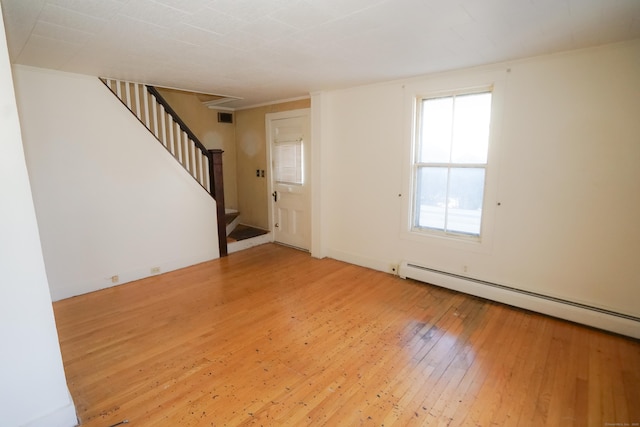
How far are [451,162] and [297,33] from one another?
219 centimetres

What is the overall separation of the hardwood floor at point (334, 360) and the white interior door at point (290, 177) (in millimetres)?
1672

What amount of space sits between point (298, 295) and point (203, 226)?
1918mm

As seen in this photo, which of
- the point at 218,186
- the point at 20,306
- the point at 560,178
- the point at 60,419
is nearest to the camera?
the point at 20,306

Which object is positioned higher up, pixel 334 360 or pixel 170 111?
pixel 170 111

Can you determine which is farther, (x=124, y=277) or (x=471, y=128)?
(x=124, y=277)

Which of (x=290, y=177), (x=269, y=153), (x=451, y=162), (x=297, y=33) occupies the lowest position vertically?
(x=290, y=177)

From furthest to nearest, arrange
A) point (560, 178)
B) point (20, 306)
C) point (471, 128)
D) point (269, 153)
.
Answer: point (269, 153), point (471, 128), point (560, 178), point (20, 306)

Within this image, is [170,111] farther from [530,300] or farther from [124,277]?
[530,300]

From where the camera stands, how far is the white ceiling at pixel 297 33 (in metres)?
1.84

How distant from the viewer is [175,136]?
14.1ft

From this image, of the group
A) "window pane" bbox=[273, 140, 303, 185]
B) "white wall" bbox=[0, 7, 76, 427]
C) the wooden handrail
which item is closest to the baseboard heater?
"window pane" bbox=[273, 140, 303, 185]

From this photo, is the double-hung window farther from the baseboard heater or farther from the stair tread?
the stair tread

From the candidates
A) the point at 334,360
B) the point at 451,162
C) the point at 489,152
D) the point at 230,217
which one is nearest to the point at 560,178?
the point at 489,152

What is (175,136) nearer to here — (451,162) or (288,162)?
(288,162)
